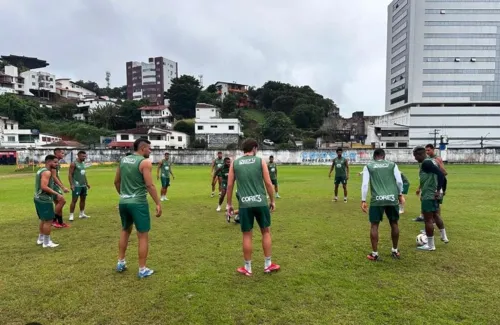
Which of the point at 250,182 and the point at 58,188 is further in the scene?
the point at 58,188

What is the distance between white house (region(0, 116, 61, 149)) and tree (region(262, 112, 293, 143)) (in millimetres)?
45030

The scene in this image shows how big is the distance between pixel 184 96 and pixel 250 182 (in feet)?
293

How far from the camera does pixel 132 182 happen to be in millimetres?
5105

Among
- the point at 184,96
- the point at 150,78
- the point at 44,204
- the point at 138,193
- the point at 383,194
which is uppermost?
the point at 150,78

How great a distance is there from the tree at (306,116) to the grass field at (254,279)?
8121 cm

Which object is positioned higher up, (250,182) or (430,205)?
(250,182)

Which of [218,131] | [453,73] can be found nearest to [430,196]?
[218,131]

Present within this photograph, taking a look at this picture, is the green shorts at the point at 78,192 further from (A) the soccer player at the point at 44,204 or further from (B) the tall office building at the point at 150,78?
(B) the tall office building at the point at 150,78

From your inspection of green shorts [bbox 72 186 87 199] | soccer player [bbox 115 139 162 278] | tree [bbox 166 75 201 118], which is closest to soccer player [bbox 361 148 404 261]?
soccer player [bbox 115 139 162 278]

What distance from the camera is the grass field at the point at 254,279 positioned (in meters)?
4.00

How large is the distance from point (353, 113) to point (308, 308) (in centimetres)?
10765

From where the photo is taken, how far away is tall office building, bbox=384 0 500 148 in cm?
8212

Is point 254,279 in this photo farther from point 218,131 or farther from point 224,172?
point 218,131

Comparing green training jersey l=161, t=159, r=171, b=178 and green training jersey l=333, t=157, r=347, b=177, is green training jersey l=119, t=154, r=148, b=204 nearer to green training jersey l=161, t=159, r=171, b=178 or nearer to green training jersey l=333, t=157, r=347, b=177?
green training jersey l=161, t=159, r=171, b=178
